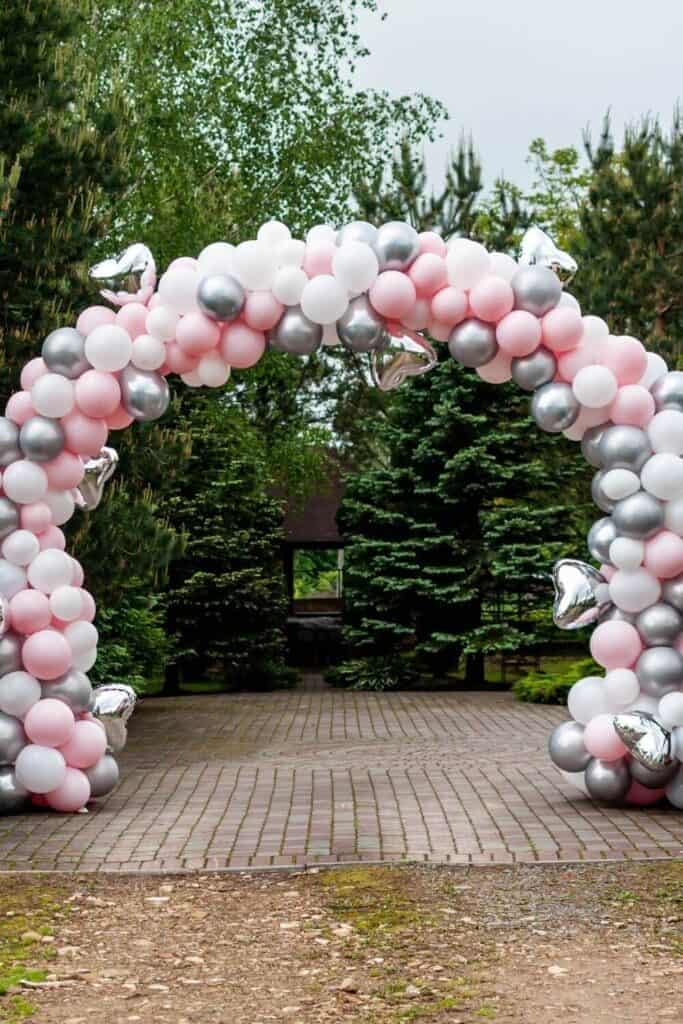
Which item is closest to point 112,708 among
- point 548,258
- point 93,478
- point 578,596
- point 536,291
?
point 93,478

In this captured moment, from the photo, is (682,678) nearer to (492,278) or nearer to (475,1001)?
(492,278)

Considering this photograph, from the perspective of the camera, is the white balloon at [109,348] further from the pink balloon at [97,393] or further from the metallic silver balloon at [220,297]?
the metallic silver balloon at [220,297]

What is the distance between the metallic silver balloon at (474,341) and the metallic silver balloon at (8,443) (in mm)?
3207

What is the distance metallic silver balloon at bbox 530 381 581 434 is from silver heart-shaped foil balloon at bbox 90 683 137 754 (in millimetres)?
3758

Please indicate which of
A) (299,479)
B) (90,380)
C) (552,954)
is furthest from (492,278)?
(299,479)

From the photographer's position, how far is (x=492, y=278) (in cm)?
948

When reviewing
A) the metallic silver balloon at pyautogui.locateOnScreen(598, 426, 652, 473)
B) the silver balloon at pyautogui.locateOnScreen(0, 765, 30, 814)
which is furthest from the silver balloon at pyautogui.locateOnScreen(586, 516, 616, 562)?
the silver balloon at pyautogui.locateOnScreen(0, 765, 30, 814)

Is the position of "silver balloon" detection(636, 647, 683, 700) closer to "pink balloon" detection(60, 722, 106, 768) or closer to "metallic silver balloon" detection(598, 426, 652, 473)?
"metallic silver balloon" detection(598, 426, 652, 473)

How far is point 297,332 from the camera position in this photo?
31.3 ft

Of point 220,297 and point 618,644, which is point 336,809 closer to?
point 618,644

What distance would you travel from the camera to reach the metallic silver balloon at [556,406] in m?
9.54

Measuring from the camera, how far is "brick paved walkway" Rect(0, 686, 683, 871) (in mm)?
8344

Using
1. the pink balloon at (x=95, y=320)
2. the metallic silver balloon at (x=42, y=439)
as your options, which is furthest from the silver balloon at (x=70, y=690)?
the pink balloon at (x=95, y=320)

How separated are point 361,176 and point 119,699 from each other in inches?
707
